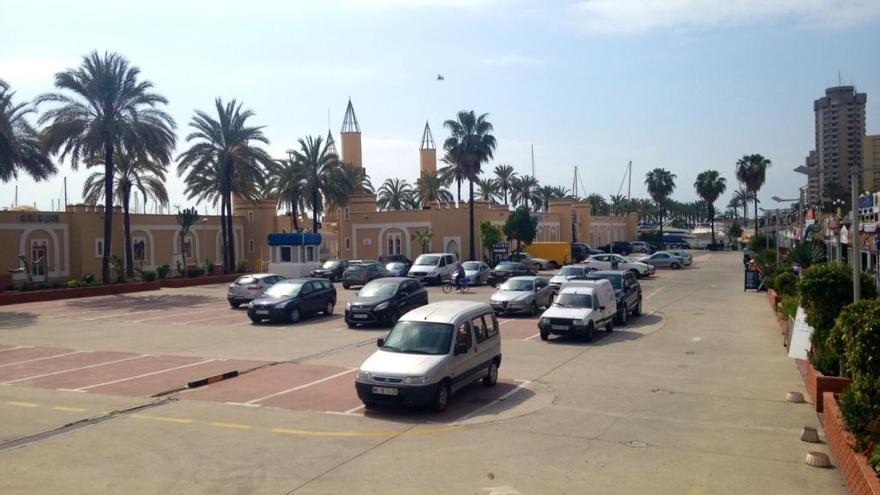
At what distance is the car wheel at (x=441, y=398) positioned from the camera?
12531 millimetres

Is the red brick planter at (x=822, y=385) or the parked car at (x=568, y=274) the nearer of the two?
the red brick planter at (x=822, y=385)

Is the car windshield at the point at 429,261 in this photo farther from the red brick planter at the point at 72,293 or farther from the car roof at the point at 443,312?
the car roof at the point at 443,312

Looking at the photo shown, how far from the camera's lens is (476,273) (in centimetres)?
4100

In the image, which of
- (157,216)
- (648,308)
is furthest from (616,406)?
(157,216)

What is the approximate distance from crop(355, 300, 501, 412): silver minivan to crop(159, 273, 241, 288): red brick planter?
32412 mm

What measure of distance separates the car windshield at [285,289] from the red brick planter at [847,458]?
1871 centimetres

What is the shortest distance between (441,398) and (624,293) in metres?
14.1

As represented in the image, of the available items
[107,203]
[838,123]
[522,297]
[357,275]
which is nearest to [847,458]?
[522,297]

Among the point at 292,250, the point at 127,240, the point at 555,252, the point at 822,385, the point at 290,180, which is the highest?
the point at 290,180

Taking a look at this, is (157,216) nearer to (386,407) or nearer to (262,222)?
(262,222)

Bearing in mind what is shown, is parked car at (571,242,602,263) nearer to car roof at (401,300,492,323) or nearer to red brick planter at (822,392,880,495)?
car roof at (401,300,492,323)

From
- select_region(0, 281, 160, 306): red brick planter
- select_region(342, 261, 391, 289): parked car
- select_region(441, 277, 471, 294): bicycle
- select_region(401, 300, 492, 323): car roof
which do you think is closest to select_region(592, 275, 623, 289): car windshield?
select_region(441, 277, 471, 294): bicycle

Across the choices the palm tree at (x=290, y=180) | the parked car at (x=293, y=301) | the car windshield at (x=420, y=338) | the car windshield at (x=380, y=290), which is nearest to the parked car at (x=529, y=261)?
the palm tree at (x=290, y=180)

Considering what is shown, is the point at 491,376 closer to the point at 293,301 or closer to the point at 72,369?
the point at 72,369
